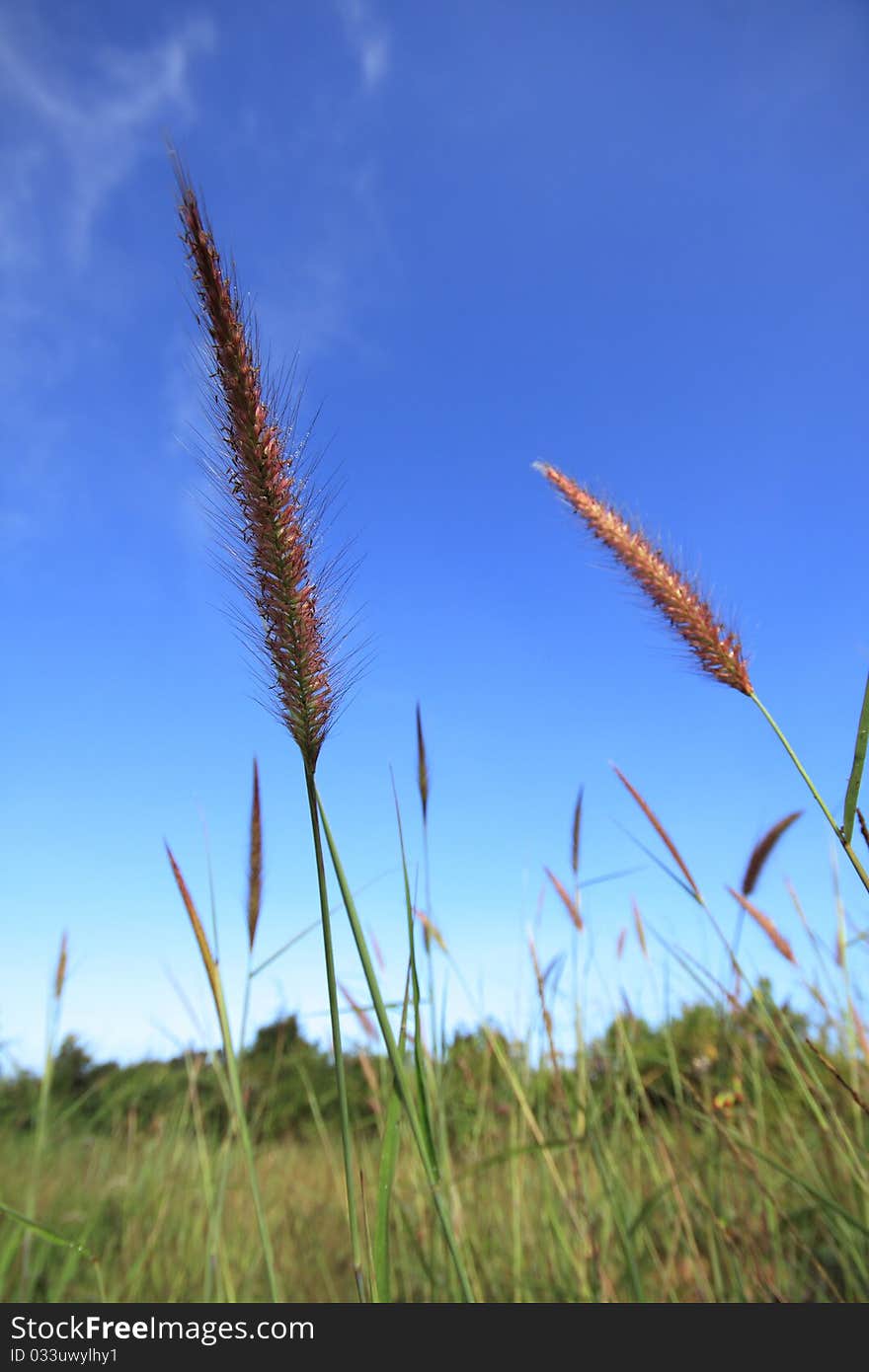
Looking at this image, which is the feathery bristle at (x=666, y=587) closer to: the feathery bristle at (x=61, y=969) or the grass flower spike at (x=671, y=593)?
the grass flower spike at (x=671, y=593)

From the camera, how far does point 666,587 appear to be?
204cm

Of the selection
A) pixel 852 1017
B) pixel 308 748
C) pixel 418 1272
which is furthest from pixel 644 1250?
pixel 308 748

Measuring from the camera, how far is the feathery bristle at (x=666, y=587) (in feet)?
5.99

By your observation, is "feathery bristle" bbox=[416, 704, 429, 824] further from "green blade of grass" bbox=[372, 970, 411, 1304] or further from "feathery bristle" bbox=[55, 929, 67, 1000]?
"feathery bristle" bbox=[55, 929, 67, 1000]

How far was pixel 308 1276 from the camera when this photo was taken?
11.9ft

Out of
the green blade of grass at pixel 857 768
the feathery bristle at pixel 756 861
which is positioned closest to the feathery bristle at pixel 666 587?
the green blade of grass at pixel 857 768

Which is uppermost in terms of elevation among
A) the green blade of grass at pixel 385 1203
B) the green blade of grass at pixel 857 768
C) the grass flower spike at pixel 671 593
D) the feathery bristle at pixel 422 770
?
the grass flower spike at pixel 671 593

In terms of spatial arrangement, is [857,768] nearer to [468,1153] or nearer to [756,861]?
[756,861]

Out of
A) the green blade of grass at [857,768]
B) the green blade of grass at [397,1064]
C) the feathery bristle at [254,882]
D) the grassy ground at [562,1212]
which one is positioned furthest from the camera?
the grassy ground at [562,1212]

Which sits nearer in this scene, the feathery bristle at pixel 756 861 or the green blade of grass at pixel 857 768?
the green blade of grass at pixel 857 768
